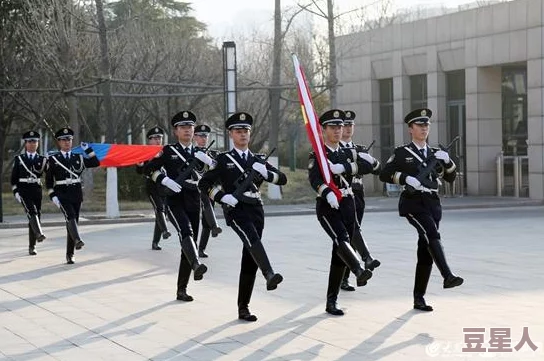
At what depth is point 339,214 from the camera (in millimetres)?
10828

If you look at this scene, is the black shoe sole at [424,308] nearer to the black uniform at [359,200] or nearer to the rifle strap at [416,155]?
the black uniform at [359,200]

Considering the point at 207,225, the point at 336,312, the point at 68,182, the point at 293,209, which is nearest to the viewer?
the point at 336,312

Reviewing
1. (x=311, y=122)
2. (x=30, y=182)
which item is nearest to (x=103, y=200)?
(x=30, y=182)

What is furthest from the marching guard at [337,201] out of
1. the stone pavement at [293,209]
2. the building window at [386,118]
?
the building window at [386,118]

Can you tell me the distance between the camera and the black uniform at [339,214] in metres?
10.6

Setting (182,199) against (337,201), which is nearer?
(337,201)

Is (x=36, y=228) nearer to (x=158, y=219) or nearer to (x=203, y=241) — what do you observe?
(x=158, y=219)

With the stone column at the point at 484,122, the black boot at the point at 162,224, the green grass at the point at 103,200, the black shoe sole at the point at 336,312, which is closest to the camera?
the black shoe sole at the point at 336,312

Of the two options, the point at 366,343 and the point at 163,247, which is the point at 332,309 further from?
the point at 163,247

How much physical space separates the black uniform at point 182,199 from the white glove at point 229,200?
145 centimetres

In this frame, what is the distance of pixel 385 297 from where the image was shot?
1188 cm

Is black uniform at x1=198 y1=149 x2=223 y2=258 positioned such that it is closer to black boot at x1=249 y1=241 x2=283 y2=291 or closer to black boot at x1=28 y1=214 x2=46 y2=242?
black boot at x1=28 y1=214 x2=46 y2=242

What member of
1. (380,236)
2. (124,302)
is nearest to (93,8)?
(380,236)

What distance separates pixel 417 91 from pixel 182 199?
25.0m
